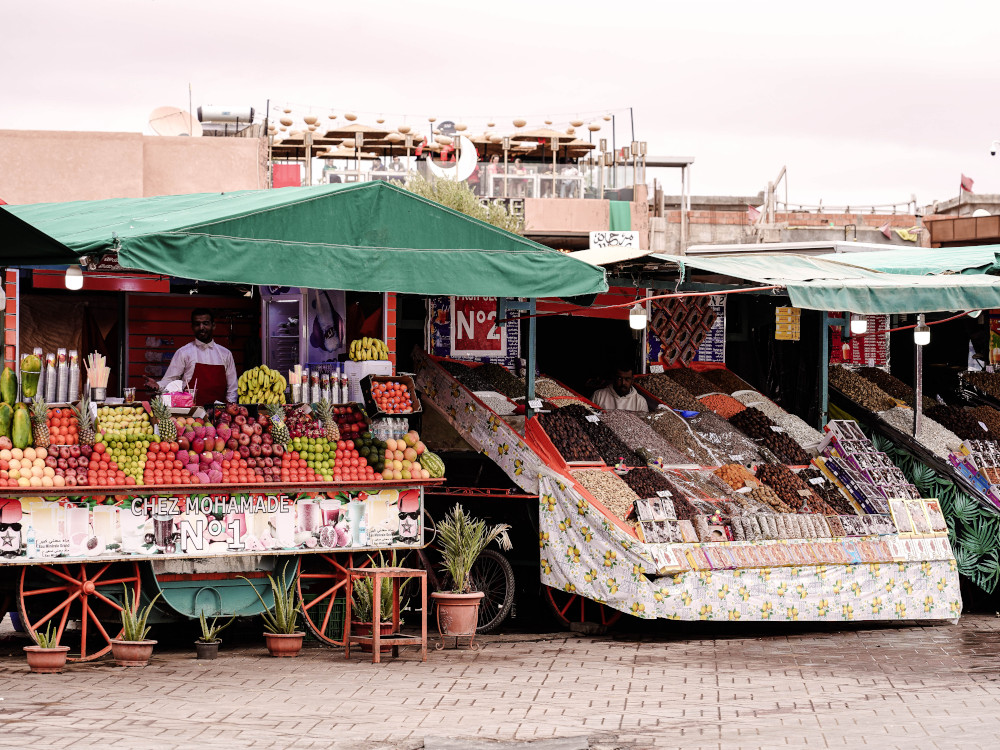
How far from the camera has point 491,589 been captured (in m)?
10.0

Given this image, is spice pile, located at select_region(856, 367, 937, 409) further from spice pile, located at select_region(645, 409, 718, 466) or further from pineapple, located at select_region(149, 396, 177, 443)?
pineapple, located at select_region(149, 396, 177, 443)

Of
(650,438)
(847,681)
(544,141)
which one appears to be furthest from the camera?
(544,141)

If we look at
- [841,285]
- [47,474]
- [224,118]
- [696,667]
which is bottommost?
[696,667]

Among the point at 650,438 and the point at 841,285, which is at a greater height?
the point at 841,285

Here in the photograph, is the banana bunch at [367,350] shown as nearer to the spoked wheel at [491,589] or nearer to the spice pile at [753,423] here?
the spoked wheel at [491,589]

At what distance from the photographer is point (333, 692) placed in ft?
23.8

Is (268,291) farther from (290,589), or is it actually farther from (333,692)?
(333,692)

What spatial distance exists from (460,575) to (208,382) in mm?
2528

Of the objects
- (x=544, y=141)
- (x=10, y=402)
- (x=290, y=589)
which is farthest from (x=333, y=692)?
(x=544, y=141)

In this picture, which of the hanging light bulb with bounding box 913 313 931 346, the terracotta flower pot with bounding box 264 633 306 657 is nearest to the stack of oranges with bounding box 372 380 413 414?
the terracotta flower pot with bounding box 264 633 306 657

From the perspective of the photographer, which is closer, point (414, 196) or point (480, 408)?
point (414, 196)

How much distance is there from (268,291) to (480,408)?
227 centimetres

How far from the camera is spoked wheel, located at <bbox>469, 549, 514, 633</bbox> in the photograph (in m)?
9.90

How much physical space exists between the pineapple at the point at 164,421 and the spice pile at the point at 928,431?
6991 millimetres
